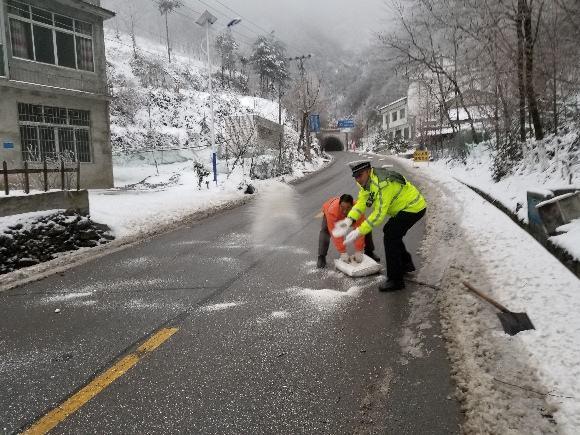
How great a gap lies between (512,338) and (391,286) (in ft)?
5.35

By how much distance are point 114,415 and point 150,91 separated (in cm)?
5235

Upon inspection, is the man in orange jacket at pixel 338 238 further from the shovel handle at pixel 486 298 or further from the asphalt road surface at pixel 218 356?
the shovel handle at pixel 486 298

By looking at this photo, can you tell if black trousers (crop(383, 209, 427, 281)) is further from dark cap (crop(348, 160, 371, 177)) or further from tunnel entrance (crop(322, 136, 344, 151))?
tunnel entrance (crop(322, 136, 344, 151))

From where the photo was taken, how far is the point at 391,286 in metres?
5.04

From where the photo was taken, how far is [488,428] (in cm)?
250

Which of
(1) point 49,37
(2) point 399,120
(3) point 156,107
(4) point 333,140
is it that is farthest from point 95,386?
(4) point 333,140

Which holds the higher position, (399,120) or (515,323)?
(399,120)

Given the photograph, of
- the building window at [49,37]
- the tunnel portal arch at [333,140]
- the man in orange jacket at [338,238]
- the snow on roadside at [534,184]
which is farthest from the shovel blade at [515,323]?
the tunnel portal arch at [333,140]

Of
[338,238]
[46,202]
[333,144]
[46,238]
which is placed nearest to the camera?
[338,238]

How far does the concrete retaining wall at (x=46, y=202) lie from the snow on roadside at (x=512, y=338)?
691 cm

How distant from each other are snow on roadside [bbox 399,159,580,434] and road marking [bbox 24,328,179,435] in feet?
8.35

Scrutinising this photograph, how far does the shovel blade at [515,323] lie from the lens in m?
3.67

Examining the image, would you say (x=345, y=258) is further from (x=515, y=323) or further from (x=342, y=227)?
(x=515, y=323)

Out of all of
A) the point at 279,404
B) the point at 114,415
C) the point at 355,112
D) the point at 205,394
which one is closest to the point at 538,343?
the point at 279,404
